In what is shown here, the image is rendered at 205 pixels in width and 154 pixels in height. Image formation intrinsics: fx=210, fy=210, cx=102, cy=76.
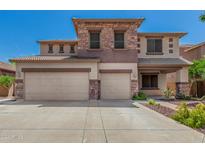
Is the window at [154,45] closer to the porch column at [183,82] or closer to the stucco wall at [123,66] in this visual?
the porch column at [183,82]

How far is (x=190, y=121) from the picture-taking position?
23.2 feet

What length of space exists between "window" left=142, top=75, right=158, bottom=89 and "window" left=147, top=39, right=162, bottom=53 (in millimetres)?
3184

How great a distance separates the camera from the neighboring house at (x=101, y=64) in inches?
680

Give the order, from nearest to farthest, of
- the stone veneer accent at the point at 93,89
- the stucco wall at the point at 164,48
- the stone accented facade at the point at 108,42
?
the stone veneer accent at the point at 93,89 < the stone accented facade at the point at 108,42 < the stucco wall at the point at 164,48

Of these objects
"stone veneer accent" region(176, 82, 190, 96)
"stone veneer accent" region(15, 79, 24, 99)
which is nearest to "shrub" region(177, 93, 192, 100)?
"stone veneer accent" region(176, 82, 190, 96)

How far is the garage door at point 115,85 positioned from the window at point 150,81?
517 centimetres

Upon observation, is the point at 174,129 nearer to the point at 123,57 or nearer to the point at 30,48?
the point at 123,57

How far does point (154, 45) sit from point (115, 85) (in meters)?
6.37

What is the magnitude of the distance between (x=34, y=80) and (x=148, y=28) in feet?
40.8

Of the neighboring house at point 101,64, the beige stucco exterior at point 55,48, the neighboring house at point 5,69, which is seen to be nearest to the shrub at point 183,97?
the neighboring house at point 101,64

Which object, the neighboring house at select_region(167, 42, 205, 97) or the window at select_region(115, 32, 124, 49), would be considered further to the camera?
the neighboring house at select_region(167, 42, 205, 97)

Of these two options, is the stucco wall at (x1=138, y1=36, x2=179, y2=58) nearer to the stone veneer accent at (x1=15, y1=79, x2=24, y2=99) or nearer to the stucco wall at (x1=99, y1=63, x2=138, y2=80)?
the stucco wall at (x1=99, y1=63, x2=138, y2=80)

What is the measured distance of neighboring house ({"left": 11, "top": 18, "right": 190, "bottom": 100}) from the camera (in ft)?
56.6
